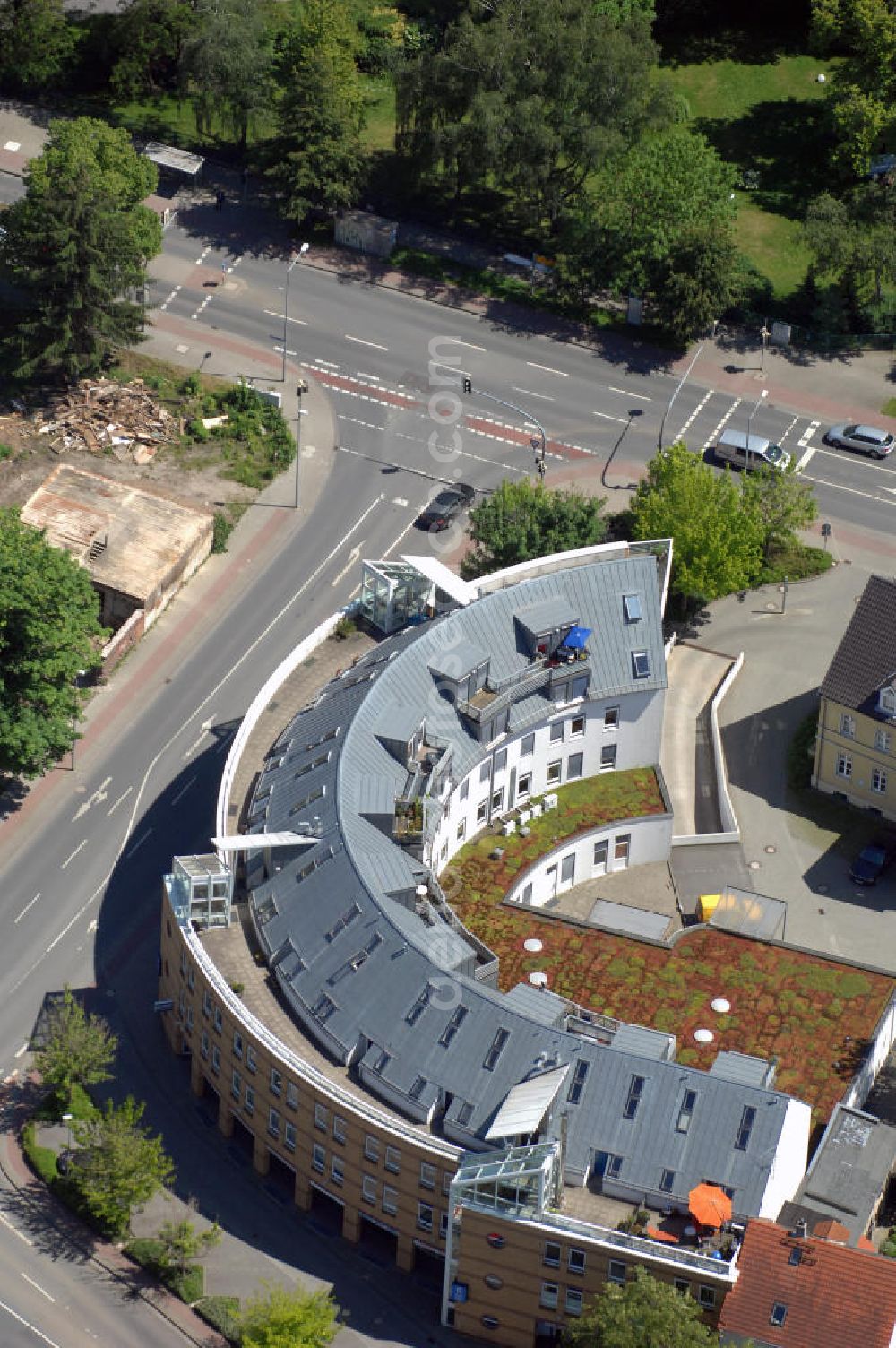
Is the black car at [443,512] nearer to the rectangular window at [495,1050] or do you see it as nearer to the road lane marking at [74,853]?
the road lane marking at [74,853]

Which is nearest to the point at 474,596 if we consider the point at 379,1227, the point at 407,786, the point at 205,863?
the point at 407,786

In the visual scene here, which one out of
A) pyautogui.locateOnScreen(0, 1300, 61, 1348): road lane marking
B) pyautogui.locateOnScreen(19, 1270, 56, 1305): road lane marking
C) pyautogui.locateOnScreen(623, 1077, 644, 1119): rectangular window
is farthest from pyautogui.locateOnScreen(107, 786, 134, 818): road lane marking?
pyautogui.locateOnScreen(623, 1077, 644, 1119): rectangular window

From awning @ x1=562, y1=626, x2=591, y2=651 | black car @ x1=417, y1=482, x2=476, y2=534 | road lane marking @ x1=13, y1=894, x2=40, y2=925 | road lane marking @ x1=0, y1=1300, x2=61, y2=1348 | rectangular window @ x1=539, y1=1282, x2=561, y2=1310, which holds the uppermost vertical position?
awning @ x1=562, y1=626, x2=591, y2=651

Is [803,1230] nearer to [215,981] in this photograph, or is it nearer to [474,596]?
[215,981]

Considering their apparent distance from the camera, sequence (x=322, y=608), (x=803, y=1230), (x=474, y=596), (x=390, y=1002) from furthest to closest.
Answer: (x=322, y=608), (x=474, y=596), (x=390, y=1002), (x=803, y=1230)

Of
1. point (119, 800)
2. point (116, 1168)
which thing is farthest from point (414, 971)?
point (119, 800)

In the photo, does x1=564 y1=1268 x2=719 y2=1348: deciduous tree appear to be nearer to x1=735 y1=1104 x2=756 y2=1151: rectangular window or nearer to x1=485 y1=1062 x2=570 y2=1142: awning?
x1=735 y1=1104 x2=756 y2=1151: rectangular window
